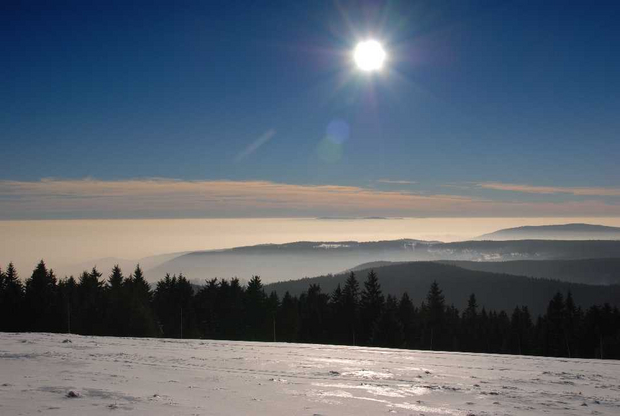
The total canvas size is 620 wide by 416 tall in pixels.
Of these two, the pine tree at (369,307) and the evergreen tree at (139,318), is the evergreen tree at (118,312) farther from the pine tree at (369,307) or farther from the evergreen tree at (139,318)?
the pine tree at (369,307)

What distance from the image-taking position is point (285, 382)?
501 inches

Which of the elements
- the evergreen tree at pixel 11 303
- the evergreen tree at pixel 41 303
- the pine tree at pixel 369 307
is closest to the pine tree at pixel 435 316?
the pine tree at pixel 369 307

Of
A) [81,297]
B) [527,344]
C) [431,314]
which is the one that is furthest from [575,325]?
[81,297]

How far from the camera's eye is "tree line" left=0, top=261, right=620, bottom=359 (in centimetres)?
5891

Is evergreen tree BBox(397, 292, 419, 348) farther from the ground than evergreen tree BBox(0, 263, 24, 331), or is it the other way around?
evergreen tree BBox(0, 263, 24, 331)

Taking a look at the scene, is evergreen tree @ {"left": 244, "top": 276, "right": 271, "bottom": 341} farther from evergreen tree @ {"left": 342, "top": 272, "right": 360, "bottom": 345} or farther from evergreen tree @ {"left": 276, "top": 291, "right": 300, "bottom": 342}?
evergreen tree @ {"left": 342, "top": 272, "right": 360, "bottom": 345}

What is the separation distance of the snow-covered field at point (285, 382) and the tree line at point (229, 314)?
40382 millimetres

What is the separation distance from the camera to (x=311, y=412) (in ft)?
30.7

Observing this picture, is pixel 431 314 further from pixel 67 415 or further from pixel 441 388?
pixel 67 415

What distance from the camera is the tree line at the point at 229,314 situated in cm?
5891

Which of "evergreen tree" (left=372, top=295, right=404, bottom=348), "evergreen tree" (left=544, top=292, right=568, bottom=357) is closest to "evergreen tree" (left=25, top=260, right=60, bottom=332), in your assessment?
"evergreen tree" (left=372, top=295, right=404, bottom=348)

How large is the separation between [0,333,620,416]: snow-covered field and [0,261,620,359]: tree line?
40.4 m

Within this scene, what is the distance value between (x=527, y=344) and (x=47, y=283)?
82.2m

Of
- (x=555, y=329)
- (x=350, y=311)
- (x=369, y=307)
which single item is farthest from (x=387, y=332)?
(x=555, y=329)
